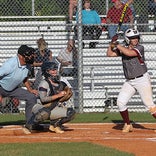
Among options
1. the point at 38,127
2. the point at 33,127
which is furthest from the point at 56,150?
the point at 38,127

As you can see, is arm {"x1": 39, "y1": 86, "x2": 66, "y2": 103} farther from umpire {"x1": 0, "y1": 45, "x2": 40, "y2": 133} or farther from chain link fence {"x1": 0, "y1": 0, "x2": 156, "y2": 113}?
chain link fence {"x1": 0, "y1": 0, "x2": 156, "y2": 113}

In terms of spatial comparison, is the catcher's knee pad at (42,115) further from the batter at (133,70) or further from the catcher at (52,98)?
the batter at (133,70)

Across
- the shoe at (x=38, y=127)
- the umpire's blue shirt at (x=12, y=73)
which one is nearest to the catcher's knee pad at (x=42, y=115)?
the shoe at (x=38, y=127)

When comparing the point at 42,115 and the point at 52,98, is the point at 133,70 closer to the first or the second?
the point at 52,98

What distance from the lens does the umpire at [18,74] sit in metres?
12.3

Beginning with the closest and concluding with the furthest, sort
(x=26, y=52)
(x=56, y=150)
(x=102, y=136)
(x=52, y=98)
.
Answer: (x=56, y=150) < (x=102, y=136) < (x=52, y=98) < (x=26, y=52)

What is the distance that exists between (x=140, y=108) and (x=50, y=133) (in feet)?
18.8

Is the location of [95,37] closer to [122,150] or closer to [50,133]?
[50,133]

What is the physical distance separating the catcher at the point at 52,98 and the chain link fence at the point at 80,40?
4.70 metres

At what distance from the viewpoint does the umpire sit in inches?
486

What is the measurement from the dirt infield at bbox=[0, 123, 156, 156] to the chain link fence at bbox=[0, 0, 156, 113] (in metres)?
3.49

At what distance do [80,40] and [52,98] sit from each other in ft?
17.4

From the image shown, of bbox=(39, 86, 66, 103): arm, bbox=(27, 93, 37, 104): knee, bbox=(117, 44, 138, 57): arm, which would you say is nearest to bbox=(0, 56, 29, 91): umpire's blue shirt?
bbox=(27, 93, 37, 104): knee

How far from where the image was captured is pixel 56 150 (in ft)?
32.0
